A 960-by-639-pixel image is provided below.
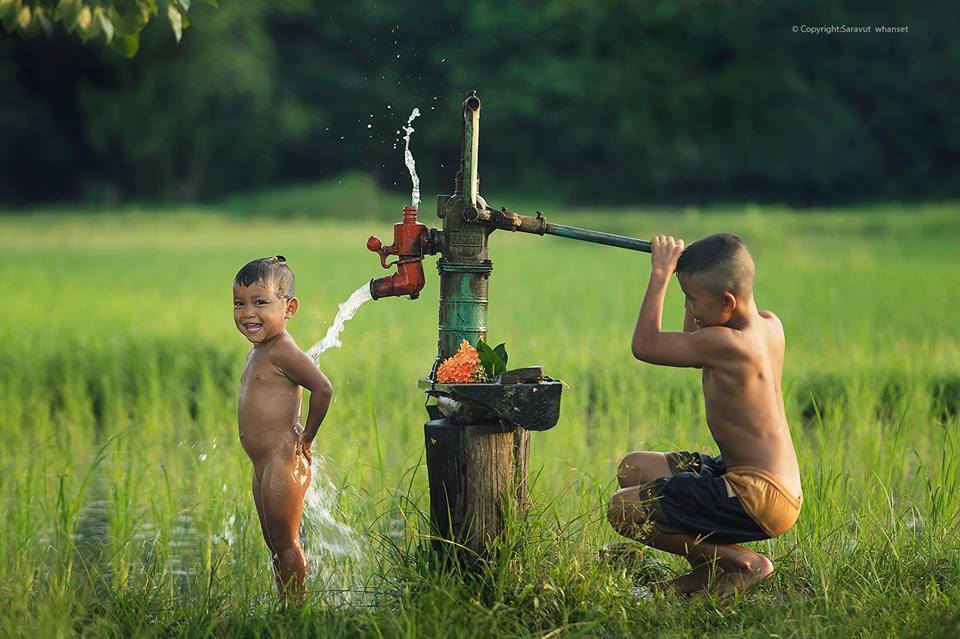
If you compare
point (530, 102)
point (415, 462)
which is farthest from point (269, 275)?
point (530, 102)

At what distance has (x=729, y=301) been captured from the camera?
354 cm

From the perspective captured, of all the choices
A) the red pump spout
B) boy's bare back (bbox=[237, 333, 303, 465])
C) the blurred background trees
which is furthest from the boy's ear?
the blurred background trees

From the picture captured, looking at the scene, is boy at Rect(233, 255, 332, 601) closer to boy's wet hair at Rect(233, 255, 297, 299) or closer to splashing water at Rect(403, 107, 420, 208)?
boy's wet hair at Rect(233, 255, 297, 299)

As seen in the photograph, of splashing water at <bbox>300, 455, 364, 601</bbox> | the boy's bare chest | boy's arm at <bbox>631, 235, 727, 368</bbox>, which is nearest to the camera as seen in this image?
boy's arm at <bbox>631, 235, 727, 368</bbox>

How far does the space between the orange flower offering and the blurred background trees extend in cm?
2352

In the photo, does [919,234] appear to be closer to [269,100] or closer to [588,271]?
Result: [588,271]

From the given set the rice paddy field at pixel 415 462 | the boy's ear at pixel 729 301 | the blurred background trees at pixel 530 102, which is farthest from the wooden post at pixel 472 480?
the blurred background trees at pixel 530 102

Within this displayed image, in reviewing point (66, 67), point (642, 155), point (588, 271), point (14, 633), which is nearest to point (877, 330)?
point (588, 271)

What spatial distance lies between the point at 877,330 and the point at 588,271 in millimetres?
5234

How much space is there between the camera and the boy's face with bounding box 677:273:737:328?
3535 mm

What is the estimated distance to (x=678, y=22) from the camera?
28688 mm

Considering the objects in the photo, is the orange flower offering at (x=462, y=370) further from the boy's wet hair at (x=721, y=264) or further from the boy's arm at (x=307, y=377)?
the boy's wet hair at (x=721, y=264)

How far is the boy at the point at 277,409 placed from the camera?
3.70 meters

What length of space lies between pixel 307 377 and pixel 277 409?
14cm
